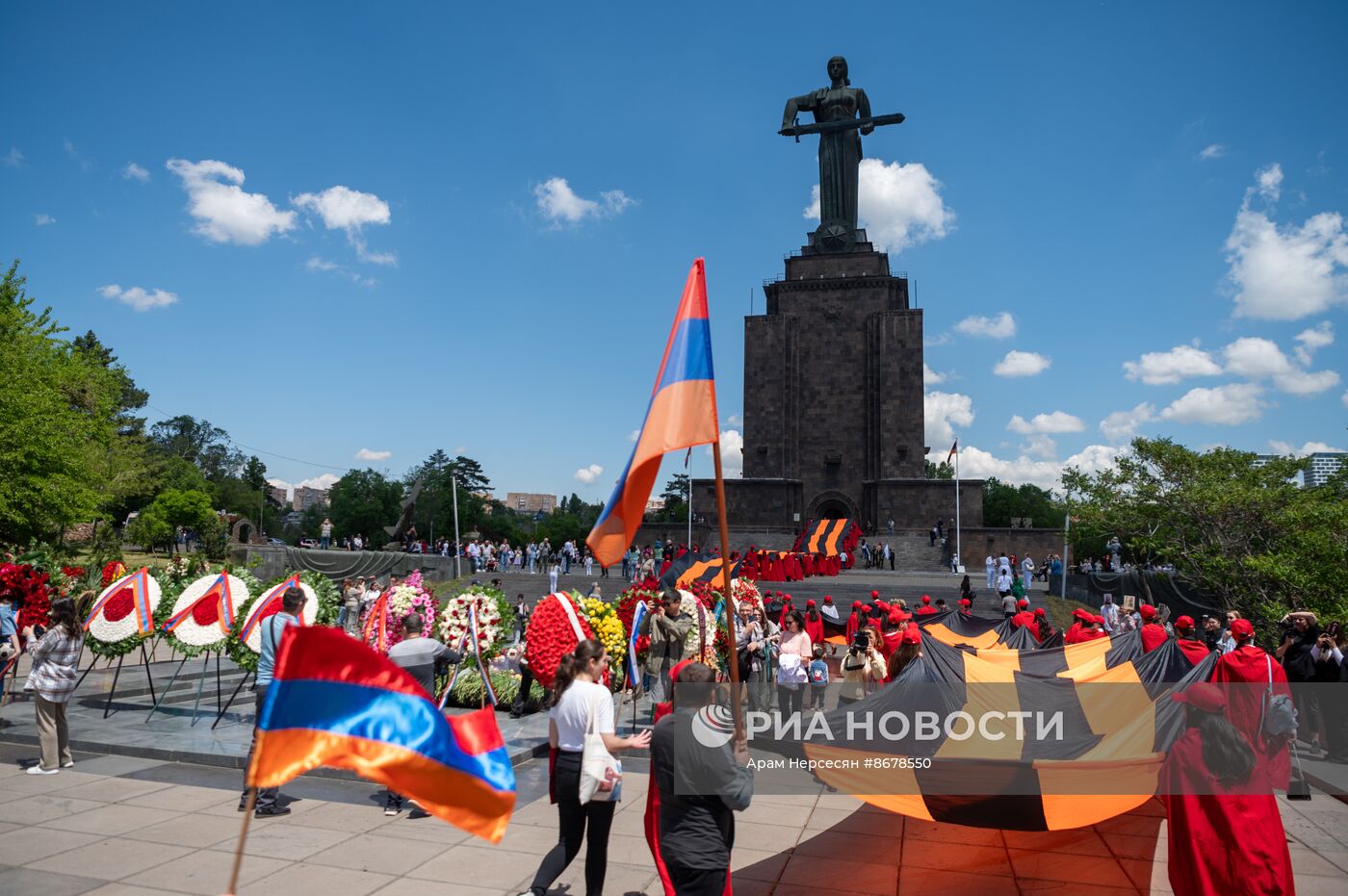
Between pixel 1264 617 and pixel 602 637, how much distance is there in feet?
46.6

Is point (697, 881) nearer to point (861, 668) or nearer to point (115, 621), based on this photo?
point (861, 668)

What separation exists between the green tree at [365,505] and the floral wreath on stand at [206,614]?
61.9 m

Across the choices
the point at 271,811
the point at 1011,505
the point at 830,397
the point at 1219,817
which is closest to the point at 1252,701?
the point at 1219,817

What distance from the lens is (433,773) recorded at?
3.57 metres

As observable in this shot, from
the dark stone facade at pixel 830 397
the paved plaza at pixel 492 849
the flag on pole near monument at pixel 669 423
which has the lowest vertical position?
the paved plaza at pixel 492 849

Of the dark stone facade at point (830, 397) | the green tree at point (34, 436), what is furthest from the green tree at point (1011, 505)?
the green tree at point (34, 436)

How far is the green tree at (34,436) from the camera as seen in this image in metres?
24.9

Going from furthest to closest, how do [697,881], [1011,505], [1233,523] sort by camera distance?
[1011,505] < [1233,523] < [697,881]

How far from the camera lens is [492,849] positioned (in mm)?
6602

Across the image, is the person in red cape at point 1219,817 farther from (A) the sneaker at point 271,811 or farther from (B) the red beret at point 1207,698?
(A) the sneaker at point 271,811

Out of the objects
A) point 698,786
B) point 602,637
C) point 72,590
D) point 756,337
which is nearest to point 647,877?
point 698,786

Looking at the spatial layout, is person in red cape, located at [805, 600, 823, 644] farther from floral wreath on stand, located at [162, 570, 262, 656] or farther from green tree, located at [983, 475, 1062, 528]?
green tree, located at [983, 475, 1062, 528]

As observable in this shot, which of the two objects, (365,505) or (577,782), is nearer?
(577,782)

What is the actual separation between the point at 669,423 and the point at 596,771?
2.12m
